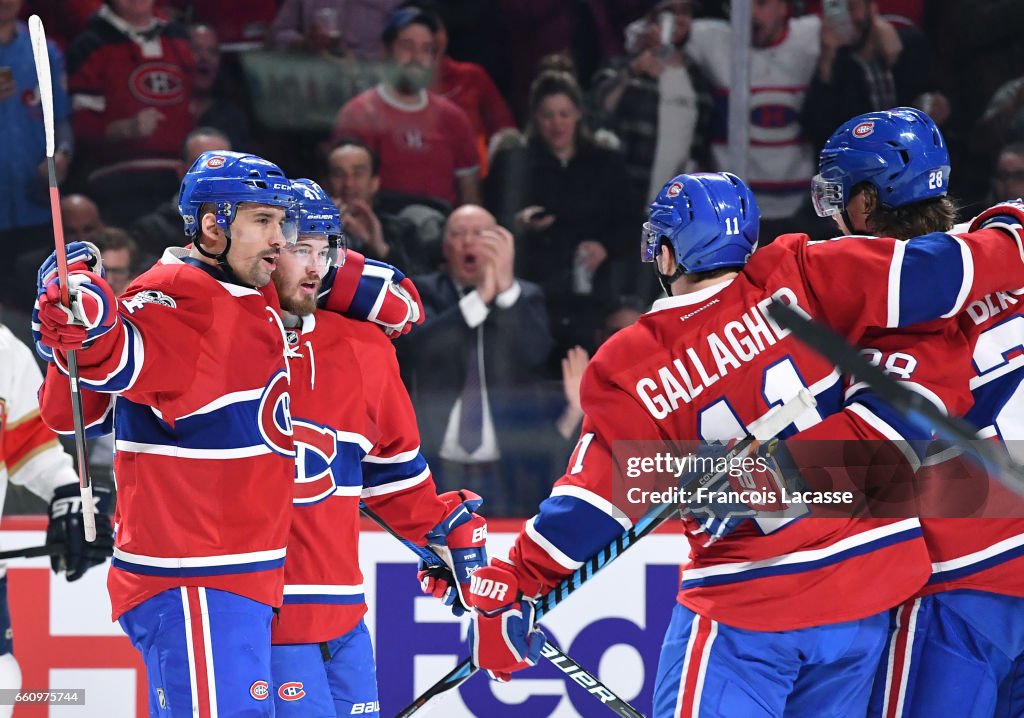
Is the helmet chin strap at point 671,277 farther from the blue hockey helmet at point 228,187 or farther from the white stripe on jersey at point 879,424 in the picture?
the blue hockey helmet at point 228,187

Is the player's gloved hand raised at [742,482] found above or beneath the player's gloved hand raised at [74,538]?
→ above

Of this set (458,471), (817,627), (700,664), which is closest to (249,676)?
(700,664)

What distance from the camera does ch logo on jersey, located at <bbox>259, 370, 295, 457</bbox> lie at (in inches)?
107

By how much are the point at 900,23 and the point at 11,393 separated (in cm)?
306

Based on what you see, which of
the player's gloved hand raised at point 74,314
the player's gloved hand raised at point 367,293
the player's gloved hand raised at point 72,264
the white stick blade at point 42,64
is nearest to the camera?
the player's gloved hand raised at point 74,314

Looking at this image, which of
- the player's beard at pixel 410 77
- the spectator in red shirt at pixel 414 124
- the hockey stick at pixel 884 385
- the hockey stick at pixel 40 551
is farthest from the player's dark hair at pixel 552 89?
the hockey stick at pixel 884 385

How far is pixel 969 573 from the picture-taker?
2.56 m

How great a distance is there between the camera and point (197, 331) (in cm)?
263

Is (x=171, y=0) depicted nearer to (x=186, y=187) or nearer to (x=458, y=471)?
(x=458, y=471)

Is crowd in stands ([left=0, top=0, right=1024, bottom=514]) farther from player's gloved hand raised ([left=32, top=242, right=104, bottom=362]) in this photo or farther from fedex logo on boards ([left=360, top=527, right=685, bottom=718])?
player's gloved hand raised ([left=32, top=242, right=104, bottom=362])

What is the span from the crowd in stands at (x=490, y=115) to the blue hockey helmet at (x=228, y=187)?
1.75 meters

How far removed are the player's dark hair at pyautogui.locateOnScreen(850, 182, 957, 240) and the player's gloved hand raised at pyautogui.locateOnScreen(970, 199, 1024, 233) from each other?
0.23 ft

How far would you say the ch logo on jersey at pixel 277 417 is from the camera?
2717 mm

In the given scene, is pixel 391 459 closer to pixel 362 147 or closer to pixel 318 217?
pixel 318 217
